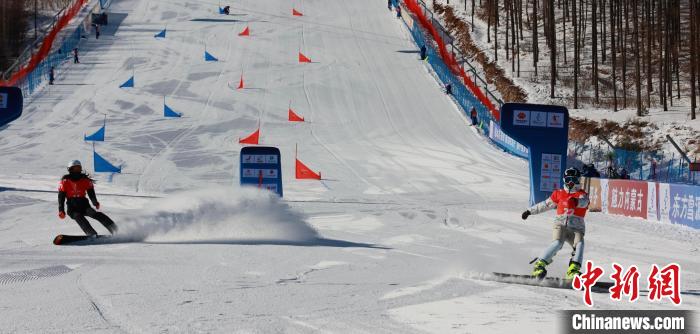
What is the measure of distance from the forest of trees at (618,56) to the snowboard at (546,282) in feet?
115

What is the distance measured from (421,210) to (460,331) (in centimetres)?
1503

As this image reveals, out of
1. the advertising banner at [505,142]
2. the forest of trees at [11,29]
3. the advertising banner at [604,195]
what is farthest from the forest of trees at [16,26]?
the advertising banner at [604,195]

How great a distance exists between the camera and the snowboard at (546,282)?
32.0ft

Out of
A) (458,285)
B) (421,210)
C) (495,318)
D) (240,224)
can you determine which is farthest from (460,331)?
(421,210)

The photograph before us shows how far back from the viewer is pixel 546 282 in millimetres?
10133

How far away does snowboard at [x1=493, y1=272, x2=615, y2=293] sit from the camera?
9766 mm

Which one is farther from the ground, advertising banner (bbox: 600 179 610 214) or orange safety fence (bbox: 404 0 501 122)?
orange safety fence (bbox: 404 0 501 122)

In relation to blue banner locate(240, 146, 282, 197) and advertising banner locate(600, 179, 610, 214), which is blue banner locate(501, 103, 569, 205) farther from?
blue banner locate(240, 146, 282, 197)

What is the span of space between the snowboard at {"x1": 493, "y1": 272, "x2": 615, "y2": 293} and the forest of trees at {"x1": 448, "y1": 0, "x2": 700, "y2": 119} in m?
35.1

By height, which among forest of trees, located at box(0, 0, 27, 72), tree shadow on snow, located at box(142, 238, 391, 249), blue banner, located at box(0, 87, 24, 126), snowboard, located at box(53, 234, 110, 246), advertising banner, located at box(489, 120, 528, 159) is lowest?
tree shadow on snow, located at box(142, 238, 391, 249)

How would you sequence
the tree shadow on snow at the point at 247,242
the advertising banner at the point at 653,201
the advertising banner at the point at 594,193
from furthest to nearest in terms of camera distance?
the advertising banner at the point at 594,193 < the advertising banner at the point at 653,201 < the tree shadow on snow at the point at 247,242

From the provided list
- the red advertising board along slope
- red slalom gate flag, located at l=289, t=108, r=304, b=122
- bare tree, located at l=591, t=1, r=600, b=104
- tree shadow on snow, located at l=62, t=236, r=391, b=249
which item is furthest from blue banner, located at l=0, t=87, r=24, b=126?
bare tree, located at l=591, t=1, r=600, b=104

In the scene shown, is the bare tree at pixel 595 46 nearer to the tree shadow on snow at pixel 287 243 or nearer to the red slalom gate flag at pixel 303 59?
the red slalom gate flag at pixel 303 59

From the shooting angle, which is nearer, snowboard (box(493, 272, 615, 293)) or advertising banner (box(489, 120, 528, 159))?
snowboard (box(493, 272, 615, 293))
